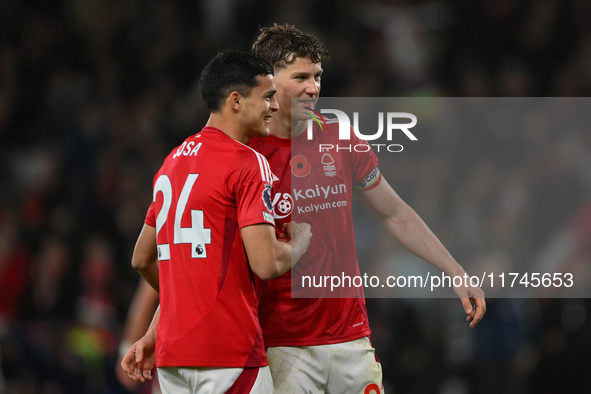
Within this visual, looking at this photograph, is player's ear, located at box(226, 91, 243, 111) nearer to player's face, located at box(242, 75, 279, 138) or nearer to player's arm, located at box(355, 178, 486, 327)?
player's face, located at box(242, 75, 279, 138)

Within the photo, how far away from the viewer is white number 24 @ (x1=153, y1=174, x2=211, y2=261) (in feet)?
8.73

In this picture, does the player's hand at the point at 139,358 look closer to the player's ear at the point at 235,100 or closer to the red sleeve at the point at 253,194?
the red sleeve at the point at 253,194

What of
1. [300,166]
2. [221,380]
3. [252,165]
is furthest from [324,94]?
[221,380]

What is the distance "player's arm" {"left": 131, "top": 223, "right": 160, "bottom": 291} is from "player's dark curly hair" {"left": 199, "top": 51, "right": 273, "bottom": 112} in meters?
0.56

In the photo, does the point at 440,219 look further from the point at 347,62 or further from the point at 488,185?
the point at 347,62

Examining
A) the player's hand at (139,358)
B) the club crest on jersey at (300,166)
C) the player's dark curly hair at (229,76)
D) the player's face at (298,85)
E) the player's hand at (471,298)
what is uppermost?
the player's face at (298,85)

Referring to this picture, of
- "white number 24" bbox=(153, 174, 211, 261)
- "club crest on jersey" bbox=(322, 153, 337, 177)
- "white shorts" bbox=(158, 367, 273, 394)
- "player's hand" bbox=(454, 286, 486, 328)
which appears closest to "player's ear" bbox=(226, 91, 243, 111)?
"white number 24" bbox=(153, 174, 211, 261)

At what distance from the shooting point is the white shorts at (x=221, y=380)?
Answer: 2.64 metres

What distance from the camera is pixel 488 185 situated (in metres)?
5.31

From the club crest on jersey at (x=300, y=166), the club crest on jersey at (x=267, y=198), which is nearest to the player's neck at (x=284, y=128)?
the club crest on jersey at (x=300, y=166)

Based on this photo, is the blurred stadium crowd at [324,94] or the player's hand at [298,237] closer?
the player's hand at [298,237]

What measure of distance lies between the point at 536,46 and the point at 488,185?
10.4ft

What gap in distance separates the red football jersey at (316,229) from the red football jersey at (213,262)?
1.23 feet

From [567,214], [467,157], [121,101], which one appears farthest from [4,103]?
[567,214]
